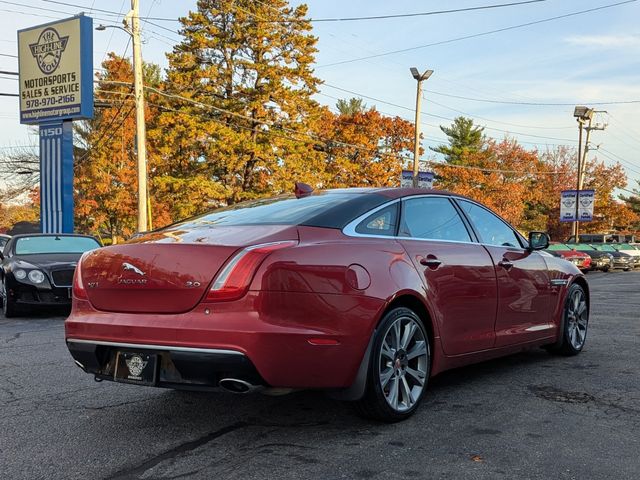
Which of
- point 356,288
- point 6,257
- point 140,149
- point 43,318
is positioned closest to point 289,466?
point 356,288

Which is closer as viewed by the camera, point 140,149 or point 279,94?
point 140,149

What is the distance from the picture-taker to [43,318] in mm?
10016

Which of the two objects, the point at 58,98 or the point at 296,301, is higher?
the point at 58,98

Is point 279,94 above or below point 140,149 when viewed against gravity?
above

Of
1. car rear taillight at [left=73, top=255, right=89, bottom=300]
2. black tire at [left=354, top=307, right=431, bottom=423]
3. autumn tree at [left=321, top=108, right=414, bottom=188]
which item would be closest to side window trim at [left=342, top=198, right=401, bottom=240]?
black tire at [left=354, top=307, right=431, bottom=423]

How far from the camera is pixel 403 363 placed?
4027mm

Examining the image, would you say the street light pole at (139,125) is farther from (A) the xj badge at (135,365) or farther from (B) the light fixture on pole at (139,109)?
(A) the xj badge at (135,365)

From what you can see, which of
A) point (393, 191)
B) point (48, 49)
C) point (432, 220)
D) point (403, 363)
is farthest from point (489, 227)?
point (48, 49)

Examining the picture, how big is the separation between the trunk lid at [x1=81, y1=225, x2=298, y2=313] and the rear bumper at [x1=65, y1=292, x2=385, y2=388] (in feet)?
0.26

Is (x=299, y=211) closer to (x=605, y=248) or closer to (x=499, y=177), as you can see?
(x=605, y=248)

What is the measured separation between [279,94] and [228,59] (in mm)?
3196

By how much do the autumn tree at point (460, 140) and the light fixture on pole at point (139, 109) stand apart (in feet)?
135

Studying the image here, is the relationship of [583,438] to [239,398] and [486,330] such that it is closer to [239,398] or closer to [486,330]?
[486,330]

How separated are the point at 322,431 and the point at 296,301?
0.92 metres
